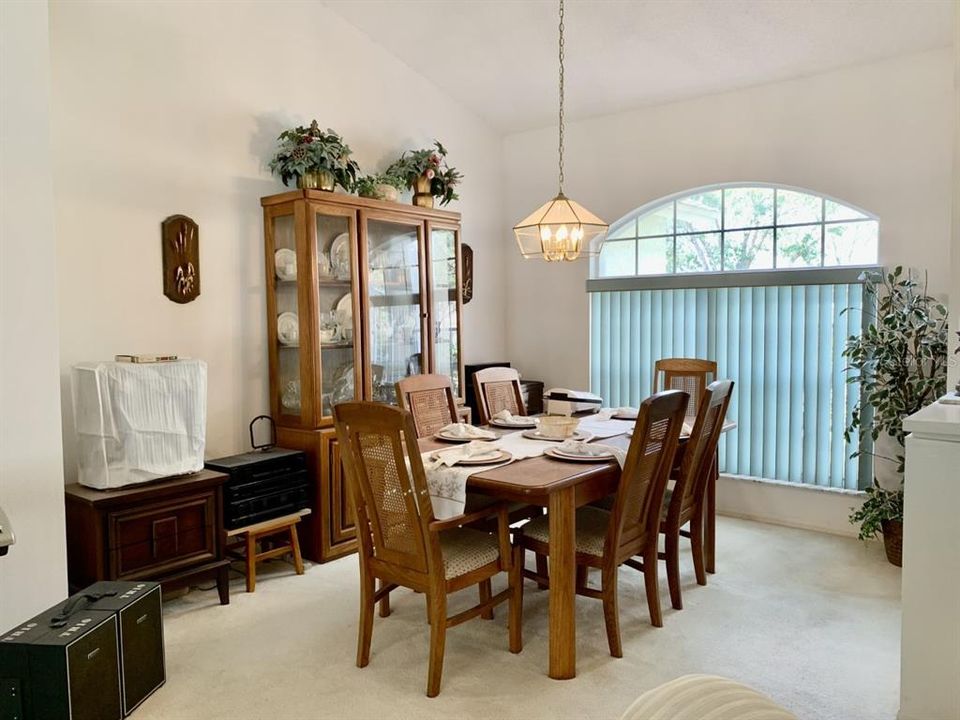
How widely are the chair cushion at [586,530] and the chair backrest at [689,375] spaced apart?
1.30 m

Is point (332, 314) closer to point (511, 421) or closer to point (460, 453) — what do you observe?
point (511, 421)

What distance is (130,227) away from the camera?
11.6 ft

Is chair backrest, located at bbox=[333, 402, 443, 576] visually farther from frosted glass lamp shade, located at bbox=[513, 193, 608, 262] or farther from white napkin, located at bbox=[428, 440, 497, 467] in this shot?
frosted glass lamp shade, located at bbox=[513, 193, 608, 262]

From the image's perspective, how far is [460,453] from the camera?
300 cm

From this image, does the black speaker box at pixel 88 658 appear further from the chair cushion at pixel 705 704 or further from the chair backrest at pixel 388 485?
the chair cushion at pixel 705 704

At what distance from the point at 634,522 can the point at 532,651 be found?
660 millimetres

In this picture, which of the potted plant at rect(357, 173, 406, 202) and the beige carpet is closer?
the beige carpet

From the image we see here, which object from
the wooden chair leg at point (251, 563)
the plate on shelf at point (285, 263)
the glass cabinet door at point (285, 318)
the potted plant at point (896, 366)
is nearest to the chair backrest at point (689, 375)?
the potted plant at point (896, 366)

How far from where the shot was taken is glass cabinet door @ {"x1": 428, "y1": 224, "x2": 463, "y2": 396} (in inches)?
186

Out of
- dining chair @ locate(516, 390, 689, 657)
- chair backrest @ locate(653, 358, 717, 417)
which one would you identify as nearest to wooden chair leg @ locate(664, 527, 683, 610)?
dining chair @ locate(516, 390, 689, 657)

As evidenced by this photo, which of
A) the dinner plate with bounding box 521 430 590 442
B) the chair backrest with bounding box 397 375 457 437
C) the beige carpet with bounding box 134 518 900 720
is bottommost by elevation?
the beige carpet with bounding box 134 518 900 720

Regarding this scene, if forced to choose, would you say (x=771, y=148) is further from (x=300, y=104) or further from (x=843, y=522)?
(x=300, y=104)

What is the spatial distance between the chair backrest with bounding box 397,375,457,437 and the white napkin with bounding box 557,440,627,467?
91 cm

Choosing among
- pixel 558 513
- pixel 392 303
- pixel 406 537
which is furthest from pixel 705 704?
pixel 392 303
